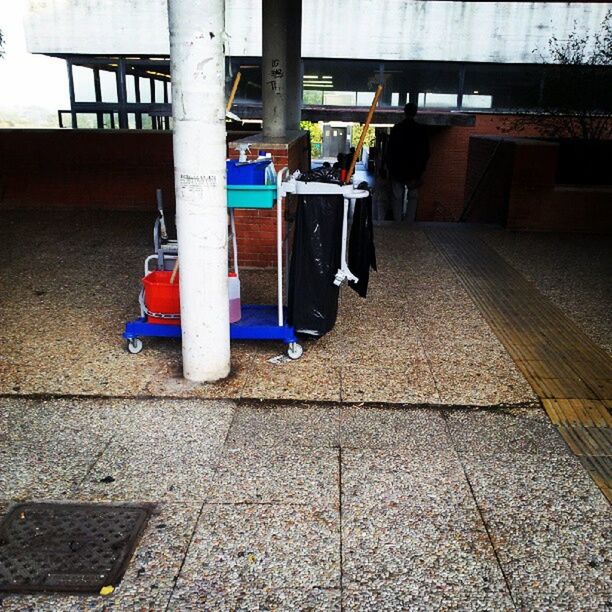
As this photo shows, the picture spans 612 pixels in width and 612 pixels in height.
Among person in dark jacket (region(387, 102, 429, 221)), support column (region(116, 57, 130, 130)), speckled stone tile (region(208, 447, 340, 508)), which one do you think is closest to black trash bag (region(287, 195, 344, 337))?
speckled stone tile (region(208, 447, 340, 508))

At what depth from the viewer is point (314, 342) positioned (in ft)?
17.8

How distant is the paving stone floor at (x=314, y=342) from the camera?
4.57m

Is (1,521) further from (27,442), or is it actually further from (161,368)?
(161,368)

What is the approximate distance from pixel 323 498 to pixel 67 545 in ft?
4.09

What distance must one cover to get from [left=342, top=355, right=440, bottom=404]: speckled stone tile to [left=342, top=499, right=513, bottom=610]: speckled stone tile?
4.12 ft

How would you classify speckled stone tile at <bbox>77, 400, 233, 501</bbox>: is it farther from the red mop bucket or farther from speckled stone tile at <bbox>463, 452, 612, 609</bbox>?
speckled stone tile at <bbox>463, 452, 612, 609</bbox>

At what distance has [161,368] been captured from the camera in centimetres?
486

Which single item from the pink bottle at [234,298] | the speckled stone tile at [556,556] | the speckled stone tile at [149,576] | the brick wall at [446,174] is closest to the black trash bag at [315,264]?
the pink bottle at [234,298]

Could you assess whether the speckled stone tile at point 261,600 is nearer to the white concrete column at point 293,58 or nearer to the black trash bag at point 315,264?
the black trash bag at point 315,264

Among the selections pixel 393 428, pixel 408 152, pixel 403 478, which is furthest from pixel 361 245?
pixel 408 152

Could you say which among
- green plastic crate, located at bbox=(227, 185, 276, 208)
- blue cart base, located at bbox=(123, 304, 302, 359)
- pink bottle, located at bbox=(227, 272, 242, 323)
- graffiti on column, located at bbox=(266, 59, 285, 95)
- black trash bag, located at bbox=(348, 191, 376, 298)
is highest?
graffiti on column, located at bbox=(266, 59, 285, 95)

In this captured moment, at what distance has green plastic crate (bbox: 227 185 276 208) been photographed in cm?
468

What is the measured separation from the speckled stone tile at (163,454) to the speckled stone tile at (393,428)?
0.79 m

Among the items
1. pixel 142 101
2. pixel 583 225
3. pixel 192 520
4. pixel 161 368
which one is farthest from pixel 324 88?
pixel 192 520
